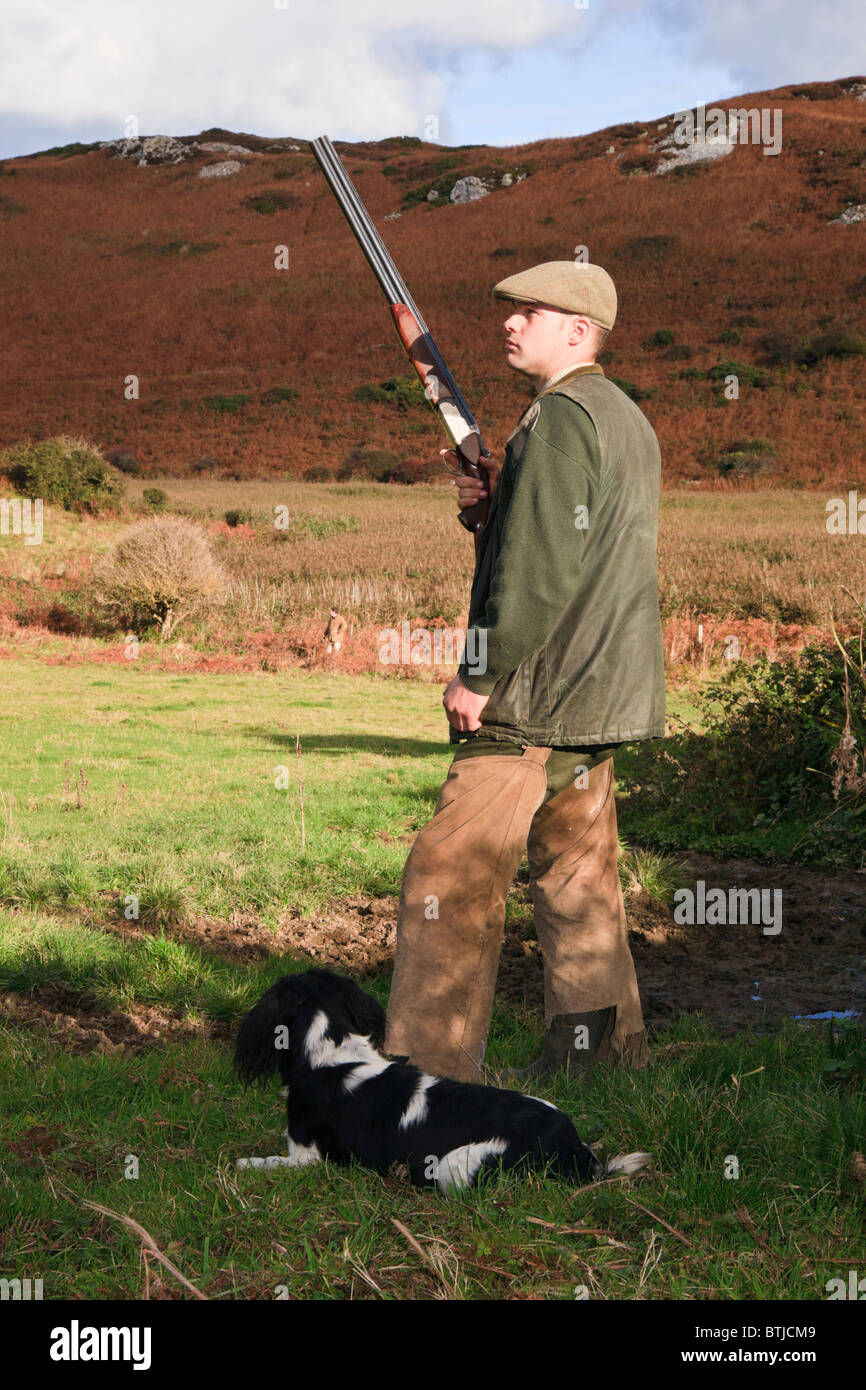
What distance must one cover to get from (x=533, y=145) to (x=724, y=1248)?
87212 mm

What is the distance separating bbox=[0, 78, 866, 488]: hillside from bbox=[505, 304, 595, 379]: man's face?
4272 centimetres

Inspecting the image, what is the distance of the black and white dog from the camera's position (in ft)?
9.45

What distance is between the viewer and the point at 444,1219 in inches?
108

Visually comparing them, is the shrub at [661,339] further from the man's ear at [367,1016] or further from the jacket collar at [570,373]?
the man's ear at [367,1016]

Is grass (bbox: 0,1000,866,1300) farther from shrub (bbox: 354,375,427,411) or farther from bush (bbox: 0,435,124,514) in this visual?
shrub (bbox: 354,375,427,411)

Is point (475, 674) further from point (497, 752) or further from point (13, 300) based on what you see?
point (13, 300)

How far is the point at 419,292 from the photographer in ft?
199

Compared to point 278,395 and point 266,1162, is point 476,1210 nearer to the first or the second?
point 266,1162

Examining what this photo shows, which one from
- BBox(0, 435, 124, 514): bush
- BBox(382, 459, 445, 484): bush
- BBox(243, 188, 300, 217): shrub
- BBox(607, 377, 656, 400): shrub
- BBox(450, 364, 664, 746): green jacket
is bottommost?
BBox(450, 364, 664, 746): green jacket

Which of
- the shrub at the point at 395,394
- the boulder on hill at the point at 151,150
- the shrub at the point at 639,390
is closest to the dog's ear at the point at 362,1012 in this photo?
the shrub at the point at 639,390

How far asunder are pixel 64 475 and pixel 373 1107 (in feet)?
93.9

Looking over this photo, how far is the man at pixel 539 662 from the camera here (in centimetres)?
325

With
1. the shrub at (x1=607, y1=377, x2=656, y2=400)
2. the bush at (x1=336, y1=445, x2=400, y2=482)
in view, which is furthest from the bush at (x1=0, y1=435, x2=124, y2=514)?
the shrub at (x1=607, y1=377, x2=656, y2=400)

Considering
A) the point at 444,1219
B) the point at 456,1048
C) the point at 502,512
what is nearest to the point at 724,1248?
the point at 444,1219
